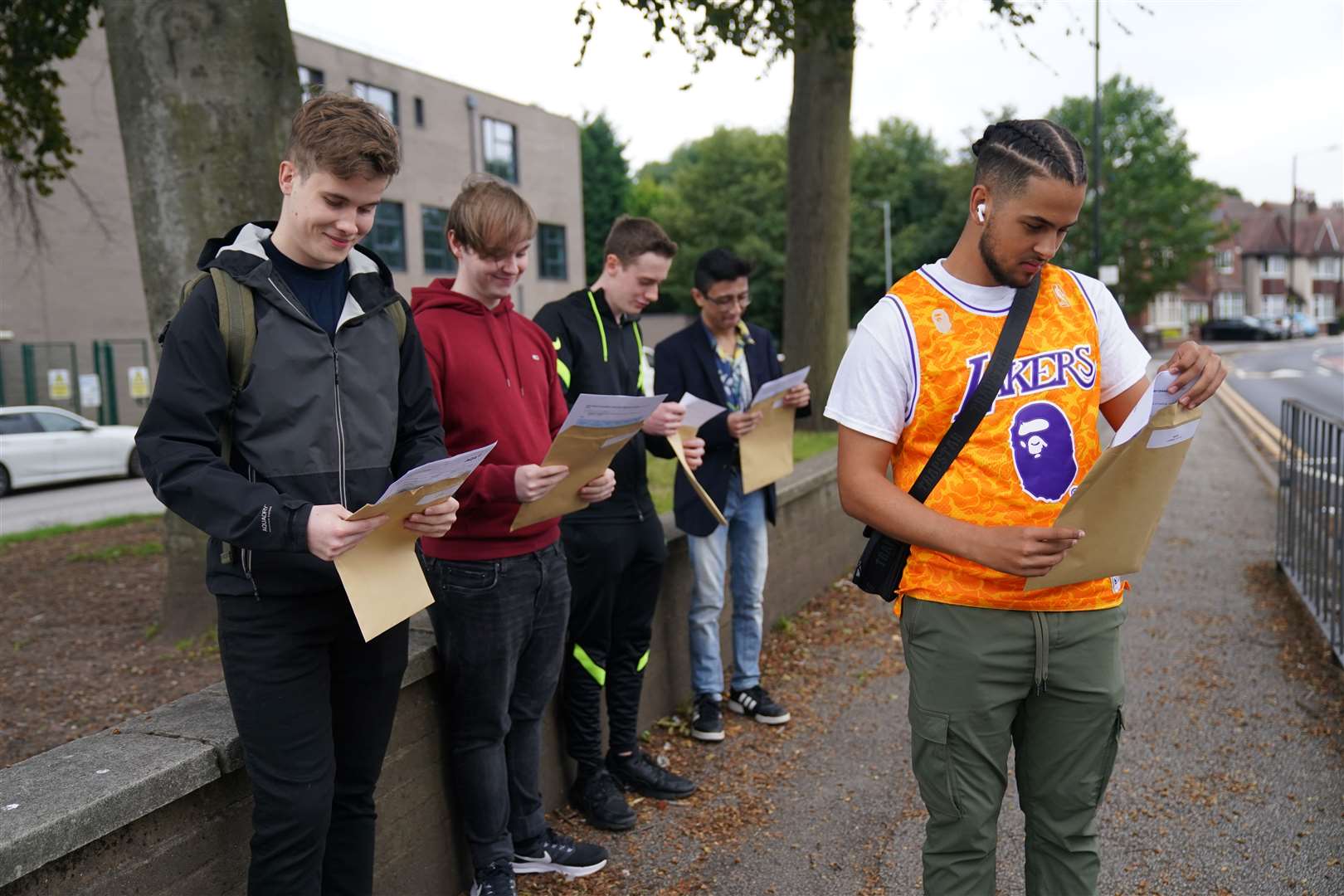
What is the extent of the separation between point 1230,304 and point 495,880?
101 meters

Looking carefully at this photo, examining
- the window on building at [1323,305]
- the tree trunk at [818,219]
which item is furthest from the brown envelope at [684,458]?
the window on building at [1323,305]

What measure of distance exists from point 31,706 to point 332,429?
279cm

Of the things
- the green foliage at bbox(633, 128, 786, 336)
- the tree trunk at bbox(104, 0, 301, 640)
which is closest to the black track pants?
the tree trunk at bbox(104, 0, 301, 640)

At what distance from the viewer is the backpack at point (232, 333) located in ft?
7.39

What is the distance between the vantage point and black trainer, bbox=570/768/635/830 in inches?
156

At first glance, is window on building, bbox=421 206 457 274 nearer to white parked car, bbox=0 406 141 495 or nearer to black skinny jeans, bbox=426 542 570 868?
white parked car, bbox=0 406 141 495

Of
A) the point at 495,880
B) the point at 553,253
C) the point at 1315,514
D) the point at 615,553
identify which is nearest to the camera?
the point at 495,880

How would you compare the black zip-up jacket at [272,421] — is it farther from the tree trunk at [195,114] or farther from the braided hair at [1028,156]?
the tree trunk at [195,114]

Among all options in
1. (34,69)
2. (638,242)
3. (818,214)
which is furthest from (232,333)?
(818,214)

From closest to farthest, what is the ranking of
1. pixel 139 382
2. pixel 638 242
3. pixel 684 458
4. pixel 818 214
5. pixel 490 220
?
pixel 490 220 < pixel 638 242 < pixel 684 458 < pixel 818 214 < pixel 139 382

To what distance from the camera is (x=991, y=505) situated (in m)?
2.37

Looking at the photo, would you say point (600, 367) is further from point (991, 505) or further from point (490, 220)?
point (991, 505)

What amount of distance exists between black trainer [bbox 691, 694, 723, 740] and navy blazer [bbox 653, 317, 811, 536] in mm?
769

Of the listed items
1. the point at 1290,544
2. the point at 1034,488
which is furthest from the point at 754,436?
the point at 1290,544
